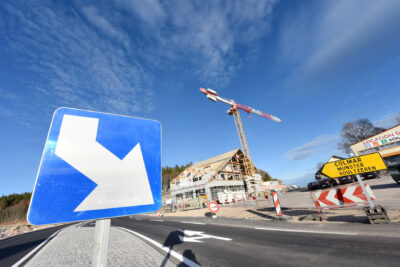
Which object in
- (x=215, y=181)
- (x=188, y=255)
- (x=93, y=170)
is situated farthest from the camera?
(x=215, y=181)

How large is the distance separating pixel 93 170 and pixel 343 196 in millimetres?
9231

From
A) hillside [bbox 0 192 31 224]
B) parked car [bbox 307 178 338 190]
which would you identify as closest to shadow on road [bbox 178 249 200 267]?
parked car [bbox 307 178 338 190]

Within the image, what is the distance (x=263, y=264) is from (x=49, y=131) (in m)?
4.81

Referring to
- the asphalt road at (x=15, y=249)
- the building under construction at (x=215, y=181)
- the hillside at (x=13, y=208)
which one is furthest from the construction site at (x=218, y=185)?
the hillside at (x=13, y=208)

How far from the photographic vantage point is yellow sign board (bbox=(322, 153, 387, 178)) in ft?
21.4

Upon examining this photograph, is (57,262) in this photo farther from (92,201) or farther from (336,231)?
(336,231)

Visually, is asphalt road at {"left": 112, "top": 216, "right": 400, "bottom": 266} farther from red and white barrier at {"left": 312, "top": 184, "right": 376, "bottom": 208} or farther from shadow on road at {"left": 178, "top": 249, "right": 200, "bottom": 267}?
red and white barrier at {"left": 312, "top": 184, "right": 376, "bottom": 208}

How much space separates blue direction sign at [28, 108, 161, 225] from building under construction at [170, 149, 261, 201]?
24.1 metres

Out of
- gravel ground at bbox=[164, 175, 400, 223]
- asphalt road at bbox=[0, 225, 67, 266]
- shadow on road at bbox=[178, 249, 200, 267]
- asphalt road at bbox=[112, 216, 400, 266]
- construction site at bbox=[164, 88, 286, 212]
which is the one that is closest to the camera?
asphalt road at bbox=[112, 216, 400, 266]

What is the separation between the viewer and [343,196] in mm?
6730

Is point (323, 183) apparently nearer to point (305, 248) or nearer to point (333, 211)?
point (333, 211)

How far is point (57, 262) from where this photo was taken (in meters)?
5.55

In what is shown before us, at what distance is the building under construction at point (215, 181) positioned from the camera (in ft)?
92.6

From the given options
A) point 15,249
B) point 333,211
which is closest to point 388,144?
point 333,211
